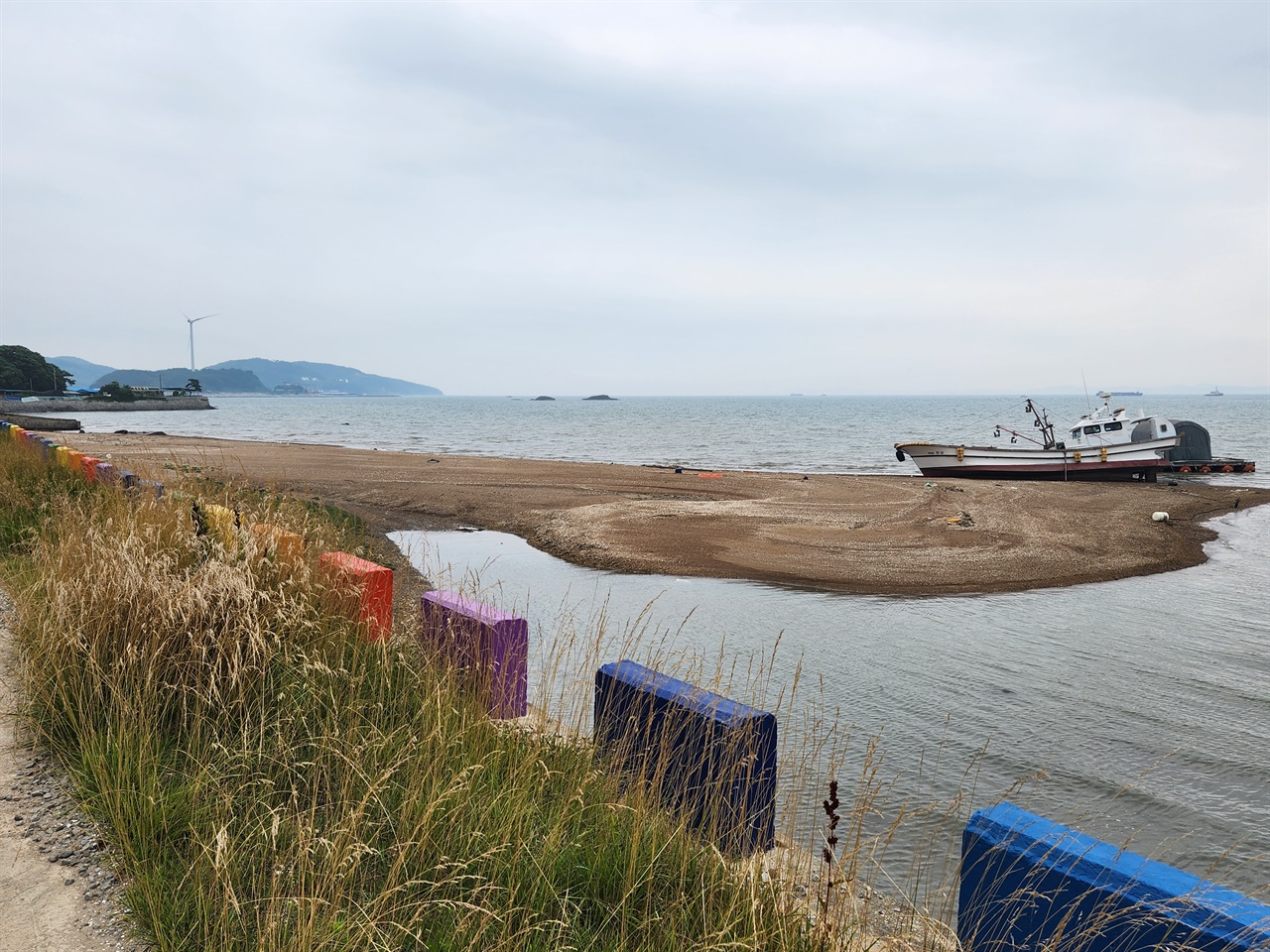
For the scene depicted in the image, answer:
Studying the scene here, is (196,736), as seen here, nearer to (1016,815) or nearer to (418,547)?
(1016,815)

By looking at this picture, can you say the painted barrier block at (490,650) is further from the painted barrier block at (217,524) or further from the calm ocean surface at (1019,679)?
the painted barrier block at (217,524)

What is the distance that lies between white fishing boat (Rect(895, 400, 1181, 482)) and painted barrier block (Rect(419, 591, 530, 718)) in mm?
30952

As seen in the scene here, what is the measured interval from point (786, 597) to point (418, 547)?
6.65m

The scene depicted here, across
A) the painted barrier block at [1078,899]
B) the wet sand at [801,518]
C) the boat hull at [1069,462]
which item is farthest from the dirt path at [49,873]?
the boat hull at [1069,462]

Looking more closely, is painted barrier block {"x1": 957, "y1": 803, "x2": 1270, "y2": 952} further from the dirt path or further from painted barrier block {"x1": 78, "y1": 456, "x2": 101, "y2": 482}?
painted barrier block {"x1": 78, "y1": 456, "x2": 101, "y2": 482}

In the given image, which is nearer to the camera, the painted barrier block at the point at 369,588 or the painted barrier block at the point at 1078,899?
the painted barrier block at the point at 1078,899

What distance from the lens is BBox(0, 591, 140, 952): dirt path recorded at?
116 inches

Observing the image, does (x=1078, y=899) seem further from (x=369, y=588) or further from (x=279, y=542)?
(x=279, y=542)

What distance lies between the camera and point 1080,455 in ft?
105

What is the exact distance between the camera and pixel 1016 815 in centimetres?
296

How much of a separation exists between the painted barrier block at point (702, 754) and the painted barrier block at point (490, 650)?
33.0 inches

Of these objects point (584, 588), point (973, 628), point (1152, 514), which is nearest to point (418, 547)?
point (584, 588)

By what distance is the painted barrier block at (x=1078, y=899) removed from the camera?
242cm

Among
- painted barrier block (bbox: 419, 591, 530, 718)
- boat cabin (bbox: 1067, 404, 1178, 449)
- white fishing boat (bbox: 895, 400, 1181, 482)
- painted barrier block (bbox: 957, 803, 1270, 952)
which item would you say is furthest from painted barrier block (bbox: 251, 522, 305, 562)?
boat cabin (bbox: 1067, 404, 1178, 449)
